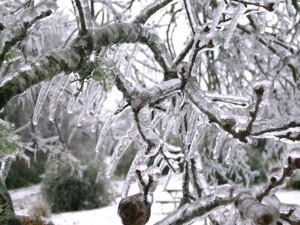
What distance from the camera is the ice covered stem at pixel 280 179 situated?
72cm

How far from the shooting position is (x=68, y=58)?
0.97 metres

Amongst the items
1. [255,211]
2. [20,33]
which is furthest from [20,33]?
[255,211]

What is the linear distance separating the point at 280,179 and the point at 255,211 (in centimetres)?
13

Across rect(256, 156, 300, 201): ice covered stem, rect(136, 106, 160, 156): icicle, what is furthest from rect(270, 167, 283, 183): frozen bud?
rect(136, 106, 160, 156): icicle

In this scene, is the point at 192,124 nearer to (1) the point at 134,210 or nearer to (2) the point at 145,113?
(2) the point at 145,113

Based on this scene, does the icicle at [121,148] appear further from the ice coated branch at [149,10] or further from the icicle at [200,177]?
the ice coated branch at [149,10]

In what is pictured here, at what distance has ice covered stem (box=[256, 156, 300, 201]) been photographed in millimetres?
715

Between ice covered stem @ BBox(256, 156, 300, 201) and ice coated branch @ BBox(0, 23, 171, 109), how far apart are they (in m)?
0.47

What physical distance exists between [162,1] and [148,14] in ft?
0.29

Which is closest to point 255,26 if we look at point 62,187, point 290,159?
point 290,159

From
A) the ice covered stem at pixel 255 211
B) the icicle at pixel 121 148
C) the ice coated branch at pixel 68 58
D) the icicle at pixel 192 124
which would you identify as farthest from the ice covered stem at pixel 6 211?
the icicle at pixel 192 124

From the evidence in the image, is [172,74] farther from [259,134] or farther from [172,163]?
[259,134]

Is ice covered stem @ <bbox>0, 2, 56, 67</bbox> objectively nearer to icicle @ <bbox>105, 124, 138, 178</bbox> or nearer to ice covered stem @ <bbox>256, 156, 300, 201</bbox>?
icicle @ <bbox>105, 124, 138, 178</bbox>

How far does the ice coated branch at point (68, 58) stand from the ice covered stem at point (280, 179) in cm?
47
